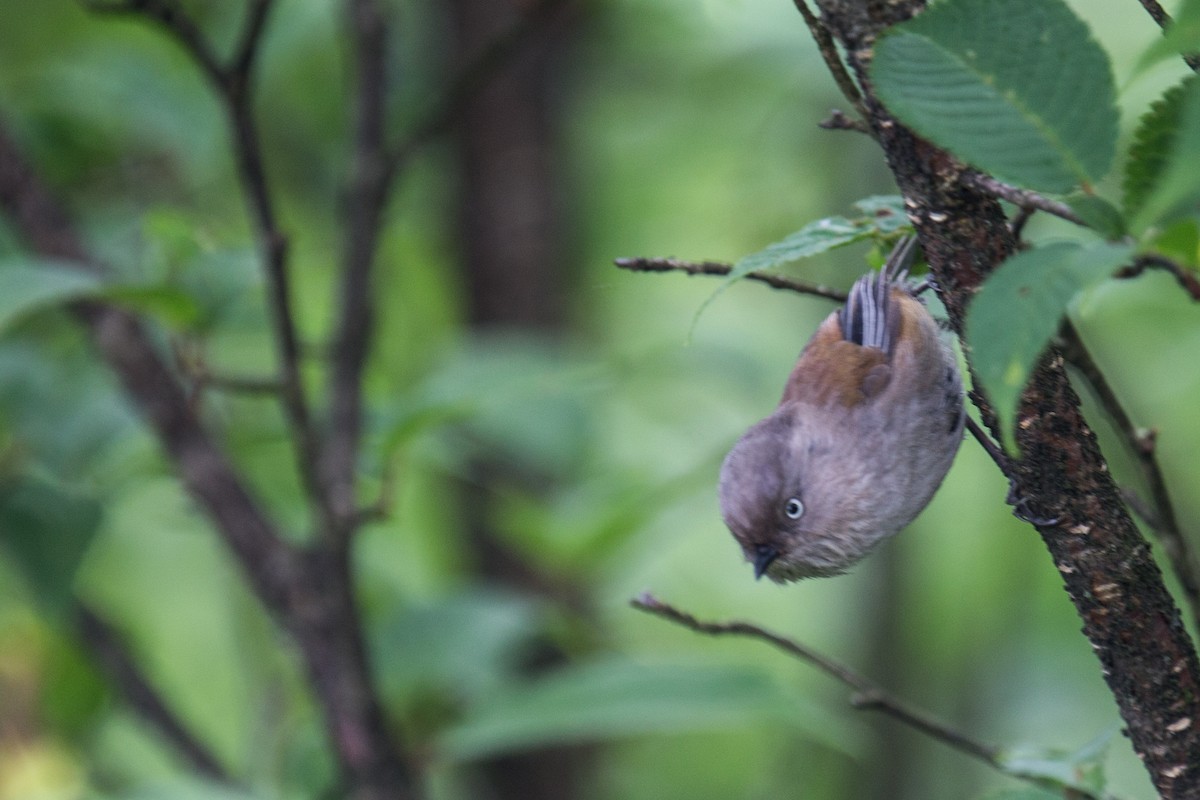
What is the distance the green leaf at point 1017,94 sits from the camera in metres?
0.76

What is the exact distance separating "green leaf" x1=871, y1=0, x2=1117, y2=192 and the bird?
0.55 metres

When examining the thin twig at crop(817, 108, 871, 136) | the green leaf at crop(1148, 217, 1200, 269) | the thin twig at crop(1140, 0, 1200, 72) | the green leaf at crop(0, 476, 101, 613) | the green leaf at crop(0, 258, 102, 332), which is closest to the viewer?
the green leaf at crop(1148, 217, 1200, 269)

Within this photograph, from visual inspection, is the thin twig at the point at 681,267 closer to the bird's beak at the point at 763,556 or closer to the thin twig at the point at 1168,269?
the thin twig at the point at 1168,269

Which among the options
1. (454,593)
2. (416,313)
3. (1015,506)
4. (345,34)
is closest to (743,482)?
(1015,506)

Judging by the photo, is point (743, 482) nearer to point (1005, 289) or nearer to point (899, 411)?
point (899, 411)

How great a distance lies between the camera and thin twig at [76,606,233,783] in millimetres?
2580

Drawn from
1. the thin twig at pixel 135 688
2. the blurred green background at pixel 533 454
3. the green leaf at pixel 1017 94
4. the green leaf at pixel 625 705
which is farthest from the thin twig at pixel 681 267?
the thin twig at pixel 135 688

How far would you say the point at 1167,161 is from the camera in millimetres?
764

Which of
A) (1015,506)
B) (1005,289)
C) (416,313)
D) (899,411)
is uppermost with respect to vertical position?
(1005,289)

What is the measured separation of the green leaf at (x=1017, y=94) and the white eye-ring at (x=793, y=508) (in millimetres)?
772

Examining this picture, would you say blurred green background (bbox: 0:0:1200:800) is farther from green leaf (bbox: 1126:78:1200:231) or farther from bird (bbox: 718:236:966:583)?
green leaf (bbox: 1126:78:1200:231)

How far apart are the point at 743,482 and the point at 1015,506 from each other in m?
0.48

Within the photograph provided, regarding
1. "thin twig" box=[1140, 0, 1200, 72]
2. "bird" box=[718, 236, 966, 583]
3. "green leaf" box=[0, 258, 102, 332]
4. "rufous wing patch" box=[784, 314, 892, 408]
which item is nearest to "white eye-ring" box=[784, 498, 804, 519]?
"bird" box=[718, 236, 966, 583]

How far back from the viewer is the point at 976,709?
382 centimetres
